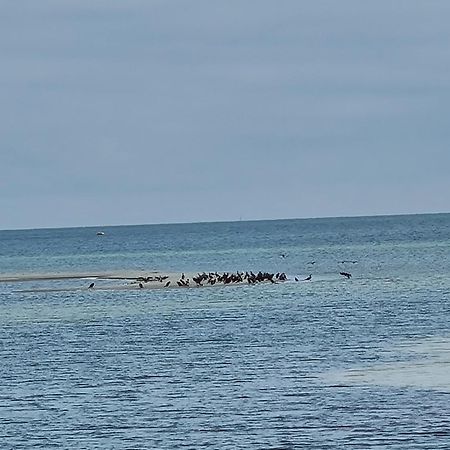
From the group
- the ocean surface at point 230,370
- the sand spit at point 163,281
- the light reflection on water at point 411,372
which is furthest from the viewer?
the sand spit at point 163,281

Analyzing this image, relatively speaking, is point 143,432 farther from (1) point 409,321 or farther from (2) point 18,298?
(2) point 18,298

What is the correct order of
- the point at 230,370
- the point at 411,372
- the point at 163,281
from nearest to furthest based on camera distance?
the point at 411,372, the point at 230,370, the point at 163,281

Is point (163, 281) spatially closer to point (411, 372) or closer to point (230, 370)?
point (230, 370)

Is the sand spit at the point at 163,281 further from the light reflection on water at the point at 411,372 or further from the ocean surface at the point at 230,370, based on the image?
the light reflection on water at the point at 411,372

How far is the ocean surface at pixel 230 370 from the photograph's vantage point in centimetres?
3238

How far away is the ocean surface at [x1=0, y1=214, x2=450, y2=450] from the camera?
32375 millimetres

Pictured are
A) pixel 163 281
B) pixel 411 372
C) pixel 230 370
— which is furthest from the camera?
pixel 163 281

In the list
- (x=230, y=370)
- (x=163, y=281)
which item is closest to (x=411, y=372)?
(x=230, y=370)

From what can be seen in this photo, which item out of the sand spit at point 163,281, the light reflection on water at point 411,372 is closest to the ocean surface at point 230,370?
the light reflection on water at point 411,372

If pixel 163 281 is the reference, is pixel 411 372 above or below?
below

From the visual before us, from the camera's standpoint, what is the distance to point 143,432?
3275 centimetres

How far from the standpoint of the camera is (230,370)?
43156mm

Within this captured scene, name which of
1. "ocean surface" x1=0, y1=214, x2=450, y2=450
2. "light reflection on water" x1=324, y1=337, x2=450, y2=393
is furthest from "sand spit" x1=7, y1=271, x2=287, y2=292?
"light reflection on water" x1=324, y1=337, x2=450, y2=393

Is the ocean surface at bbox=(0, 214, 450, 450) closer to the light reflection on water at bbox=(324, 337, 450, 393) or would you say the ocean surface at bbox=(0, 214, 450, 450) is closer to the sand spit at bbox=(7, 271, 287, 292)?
the light reflection on water at bbox=(324, 337, 450, 393)
